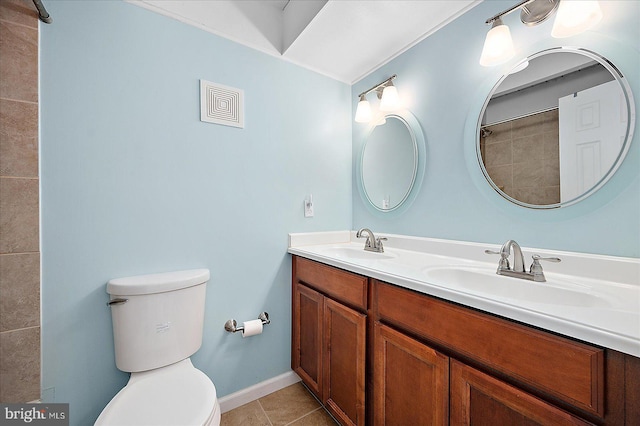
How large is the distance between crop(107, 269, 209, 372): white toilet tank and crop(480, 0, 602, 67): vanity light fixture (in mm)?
1754

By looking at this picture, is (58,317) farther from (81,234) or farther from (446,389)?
(446,389)

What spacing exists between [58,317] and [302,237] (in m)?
1.26

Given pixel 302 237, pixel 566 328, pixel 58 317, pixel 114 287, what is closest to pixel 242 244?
pixel 302 237

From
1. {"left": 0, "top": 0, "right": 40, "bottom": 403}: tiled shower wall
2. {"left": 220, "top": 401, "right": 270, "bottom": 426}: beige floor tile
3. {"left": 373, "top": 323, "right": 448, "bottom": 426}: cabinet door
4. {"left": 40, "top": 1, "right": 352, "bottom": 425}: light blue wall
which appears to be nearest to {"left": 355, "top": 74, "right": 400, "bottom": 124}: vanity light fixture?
{"left": 40, "top": 1, "right": 352, "bottom": 425}: light blue wall

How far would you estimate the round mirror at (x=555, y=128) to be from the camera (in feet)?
3.15

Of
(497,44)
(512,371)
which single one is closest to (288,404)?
(512,371)

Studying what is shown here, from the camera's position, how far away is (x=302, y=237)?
5.99 ft

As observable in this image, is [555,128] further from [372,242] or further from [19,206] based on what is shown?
[19,206]

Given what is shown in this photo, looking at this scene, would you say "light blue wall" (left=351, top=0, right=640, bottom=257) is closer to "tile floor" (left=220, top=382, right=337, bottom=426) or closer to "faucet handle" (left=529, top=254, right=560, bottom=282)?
"faucet handle" (left=529, top=254, right=560, bottom=282)

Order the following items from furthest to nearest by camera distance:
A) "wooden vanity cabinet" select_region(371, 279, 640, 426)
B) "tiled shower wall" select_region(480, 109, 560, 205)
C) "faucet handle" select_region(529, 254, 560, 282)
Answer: "tiled shower wall" select_region(480, 109, 560, 205), "faucet handle" select_region(529, 254, 560, 282), "wooden vanity cabinet" select_region(371, 279, 640, 426)

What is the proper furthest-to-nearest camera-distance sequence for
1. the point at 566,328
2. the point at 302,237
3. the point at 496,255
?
the point at 302,237 → the point at 496,255 → the point at 566,328

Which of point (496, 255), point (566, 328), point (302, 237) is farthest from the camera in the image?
point (302, 237)

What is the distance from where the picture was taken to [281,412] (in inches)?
59.9

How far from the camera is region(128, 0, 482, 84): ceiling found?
53.6 inches
